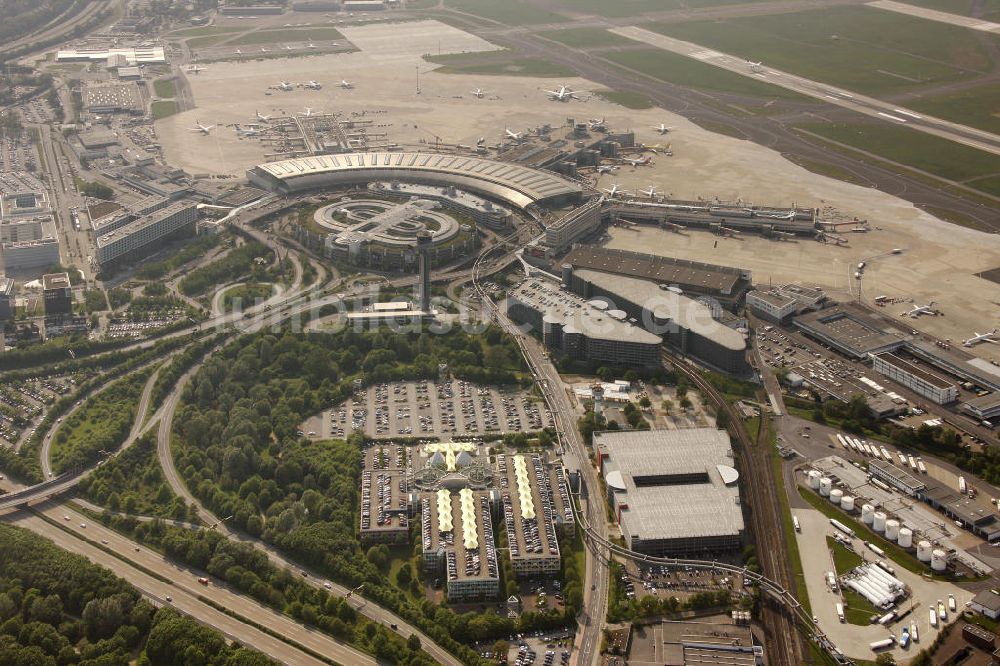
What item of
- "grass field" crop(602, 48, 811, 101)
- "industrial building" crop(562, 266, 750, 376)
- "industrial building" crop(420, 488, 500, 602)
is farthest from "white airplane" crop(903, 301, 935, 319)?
"grass field" crop(602, 48, 811, 101)

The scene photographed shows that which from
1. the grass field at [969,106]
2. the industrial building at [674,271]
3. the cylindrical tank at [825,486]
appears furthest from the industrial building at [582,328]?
the grass field at [969,106]

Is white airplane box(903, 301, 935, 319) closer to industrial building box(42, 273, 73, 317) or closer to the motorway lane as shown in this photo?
the motorway lane

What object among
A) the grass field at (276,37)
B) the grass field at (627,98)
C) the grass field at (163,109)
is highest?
the grass field at (627,98)

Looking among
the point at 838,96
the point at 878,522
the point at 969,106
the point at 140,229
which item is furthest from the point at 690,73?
the point at 878,522

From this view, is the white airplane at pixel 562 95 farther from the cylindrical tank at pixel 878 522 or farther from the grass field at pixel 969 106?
the cylindrical tank at pixel 878 522

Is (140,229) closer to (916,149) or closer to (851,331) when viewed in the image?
(851,331)
